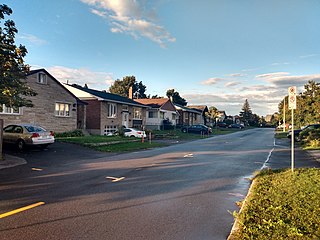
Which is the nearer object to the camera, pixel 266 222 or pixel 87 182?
pixel 266 222

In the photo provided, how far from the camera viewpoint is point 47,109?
2523cm

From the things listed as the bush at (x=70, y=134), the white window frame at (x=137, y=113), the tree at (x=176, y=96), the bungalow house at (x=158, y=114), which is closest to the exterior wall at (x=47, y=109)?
the bush at (x=70, y=134)

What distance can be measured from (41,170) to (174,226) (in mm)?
7094

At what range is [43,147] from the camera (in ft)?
55.3

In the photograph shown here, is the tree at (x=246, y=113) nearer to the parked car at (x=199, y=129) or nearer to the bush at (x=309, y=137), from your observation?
the parked car at (x=199, y=129)

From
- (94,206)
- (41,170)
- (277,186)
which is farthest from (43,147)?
(277,186)

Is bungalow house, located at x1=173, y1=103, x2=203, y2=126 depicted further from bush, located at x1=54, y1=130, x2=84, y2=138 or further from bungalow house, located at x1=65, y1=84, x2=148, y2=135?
bush, located at x1=54, y1=130, x2=84, y2=138

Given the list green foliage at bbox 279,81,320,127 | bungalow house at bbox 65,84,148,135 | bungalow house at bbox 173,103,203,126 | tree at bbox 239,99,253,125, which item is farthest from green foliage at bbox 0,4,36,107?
tree at bbox 239,99,253,125

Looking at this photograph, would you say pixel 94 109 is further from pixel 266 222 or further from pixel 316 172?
pixel 266 222

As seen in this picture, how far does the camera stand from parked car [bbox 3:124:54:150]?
1557 centimetres

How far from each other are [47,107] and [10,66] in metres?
12.7

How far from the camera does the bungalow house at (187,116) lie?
62.9 metres

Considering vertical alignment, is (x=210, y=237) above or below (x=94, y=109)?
below

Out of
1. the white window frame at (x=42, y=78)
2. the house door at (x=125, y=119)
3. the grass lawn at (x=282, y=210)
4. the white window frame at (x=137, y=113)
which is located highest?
the white window frame at (x=42, y=78)
